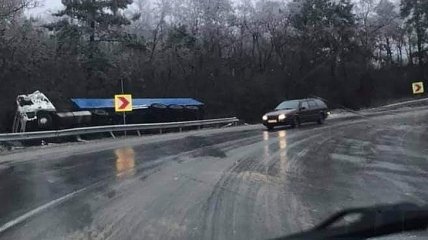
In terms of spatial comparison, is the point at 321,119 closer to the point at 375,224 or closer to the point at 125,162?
the point at 125,162

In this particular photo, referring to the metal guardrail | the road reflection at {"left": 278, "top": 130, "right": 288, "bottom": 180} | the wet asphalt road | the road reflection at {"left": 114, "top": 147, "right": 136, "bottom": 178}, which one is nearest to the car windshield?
the metal guardrail

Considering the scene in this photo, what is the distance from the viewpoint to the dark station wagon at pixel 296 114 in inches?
1115

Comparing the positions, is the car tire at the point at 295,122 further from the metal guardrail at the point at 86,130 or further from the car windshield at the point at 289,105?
the metal guardrail at the point at 86,130

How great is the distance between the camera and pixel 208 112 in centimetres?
5412

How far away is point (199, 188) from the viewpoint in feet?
33.2

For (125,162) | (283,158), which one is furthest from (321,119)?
(125,162)

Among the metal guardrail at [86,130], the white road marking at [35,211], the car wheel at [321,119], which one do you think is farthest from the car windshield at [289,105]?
the white road marking at [35,211]

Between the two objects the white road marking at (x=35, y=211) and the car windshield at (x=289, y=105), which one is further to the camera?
the car windshield at (x=289, y=105)

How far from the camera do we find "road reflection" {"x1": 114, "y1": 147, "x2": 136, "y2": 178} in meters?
12.4

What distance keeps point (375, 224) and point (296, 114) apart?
81.7 feet

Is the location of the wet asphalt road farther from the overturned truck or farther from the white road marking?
the overturned truck

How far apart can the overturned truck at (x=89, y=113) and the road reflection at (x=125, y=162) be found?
10322 millimetres

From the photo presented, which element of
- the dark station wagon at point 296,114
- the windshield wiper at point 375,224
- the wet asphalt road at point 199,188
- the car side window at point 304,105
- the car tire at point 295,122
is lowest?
the wet asphalt road at point 199,188

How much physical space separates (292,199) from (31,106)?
21.9 m
